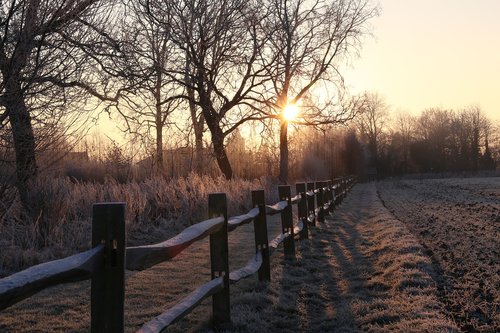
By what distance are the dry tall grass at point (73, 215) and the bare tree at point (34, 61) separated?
100 centimetres

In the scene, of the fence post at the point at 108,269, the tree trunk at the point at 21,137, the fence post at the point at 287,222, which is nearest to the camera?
the fence post at the point at 108,269

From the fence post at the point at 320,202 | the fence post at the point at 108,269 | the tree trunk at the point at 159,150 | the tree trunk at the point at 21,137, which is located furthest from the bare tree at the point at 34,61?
the tree trunk at the point at 159,150

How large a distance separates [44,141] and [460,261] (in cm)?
584

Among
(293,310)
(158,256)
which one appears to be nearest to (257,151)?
(293,310)

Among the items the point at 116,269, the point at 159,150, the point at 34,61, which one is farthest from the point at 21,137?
the point at 159,150

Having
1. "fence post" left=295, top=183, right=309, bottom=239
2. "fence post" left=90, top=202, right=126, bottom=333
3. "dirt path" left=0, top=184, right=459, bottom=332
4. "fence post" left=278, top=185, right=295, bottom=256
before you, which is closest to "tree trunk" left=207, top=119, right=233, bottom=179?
"fence post" left=295, top=183, right=309, bottom=239

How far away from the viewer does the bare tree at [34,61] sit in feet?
21.0

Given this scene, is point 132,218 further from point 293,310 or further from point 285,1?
point 285,1

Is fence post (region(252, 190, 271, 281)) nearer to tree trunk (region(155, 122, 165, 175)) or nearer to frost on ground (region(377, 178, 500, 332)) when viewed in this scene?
frost on ground (region(377, 178, 500, 332))

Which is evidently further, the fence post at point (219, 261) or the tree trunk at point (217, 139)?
the tree trunk at point (217, 139)

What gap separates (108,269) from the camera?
9.59ft

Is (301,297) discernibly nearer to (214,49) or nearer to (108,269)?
(108,269)

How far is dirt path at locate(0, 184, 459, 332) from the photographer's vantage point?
17.4 feet

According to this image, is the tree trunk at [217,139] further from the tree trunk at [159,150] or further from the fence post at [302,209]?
the fence post at [302,209]
